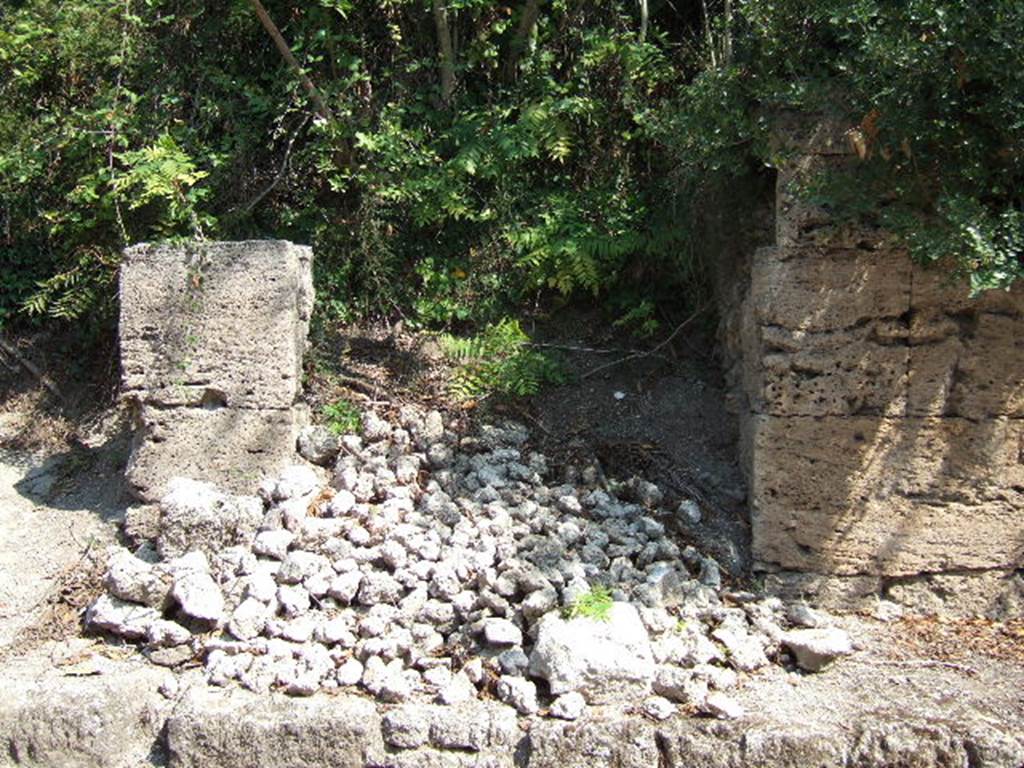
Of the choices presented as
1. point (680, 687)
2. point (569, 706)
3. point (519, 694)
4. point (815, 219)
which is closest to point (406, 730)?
point (519, 694)

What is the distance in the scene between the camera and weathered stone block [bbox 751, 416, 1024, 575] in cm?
473

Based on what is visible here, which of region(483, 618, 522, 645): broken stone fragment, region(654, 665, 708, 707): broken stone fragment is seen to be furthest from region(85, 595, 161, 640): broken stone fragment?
region(654, 665, 708, 707): broken stone fragment

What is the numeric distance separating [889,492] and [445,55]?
3.30 metres

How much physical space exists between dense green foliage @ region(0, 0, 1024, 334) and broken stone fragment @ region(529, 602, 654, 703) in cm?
198

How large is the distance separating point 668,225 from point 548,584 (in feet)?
7.26

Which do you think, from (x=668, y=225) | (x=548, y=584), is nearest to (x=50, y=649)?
(x=548, y=584)

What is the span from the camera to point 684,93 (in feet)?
18.4

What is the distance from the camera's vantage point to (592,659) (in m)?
4.18

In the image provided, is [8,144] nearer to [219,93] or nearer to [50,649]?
[219,93]

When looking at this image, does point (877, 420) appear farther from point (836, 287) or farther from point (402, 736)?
point (402, 736)

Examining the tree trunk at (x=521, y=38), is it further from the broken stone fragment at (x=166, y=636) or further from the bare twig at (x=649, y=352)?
the broken stone fragment at (x=166, y=636)

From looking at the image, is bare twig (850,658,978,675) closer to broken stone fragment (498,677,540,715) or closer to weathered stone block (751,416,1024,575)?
weathered stone block (751,416,1024,575)

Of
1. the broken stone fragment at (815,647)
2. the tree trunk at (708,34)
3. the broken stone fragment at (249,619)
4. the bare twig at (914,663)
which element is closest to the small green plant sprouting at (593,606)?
the broken stone fragment at (815,647)

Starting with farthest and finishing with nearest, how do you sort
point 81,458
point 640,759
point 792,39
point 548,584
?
point 81,458 < point 792,39 < point 548,584 < point 640,759
